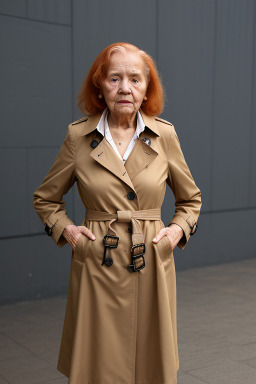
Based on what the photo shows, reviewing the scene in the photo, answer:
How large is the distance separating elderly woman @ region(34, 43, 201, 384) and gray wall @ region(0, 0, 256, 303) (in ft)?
10.7

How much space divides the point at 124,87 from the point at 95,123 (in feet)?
0.92

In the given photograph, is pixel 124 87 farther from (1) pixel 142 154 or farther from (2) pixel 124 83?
(1) pixel 142 154

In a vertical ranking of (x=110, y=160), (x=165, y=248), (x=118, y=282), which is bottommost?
(x=118, y=282)

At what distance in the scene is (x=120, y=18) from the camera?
22.9ft

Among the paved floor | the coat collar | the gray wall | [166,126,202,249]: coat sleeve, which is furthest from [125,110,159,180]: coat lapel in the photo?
the gray wall

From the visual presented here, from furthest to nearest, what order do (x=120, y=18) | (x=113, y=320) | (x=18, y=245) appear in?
(x=120, y=18), (x=18, y=245), (x=113, y=320)

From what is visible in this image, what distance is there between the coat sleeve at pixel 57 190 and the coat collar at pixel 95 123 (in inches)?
3.4

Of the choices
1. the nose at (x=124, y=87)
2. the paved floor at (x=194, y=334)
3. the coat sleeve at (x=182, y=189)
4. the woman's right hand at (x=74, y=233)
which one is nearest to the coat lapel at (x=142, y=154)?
the coat sleeve at (x=182, y=189)

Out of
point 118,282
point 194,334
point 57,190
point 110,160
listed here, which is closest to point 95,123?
point 110,160

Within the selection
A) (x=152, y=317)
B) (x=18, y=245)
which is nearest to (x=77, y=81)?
(x=18, y=245)

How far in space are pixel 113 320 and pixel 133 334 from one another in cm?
13

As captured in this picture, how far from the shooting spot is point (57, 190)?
125 inches

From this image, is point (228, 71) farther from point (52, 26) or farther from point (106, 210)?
point (106, 210)

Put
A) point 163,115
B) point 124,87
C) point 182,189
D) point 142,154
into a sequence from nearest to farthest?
point 124,87, point 142,154, point 182,189, point 163,115
